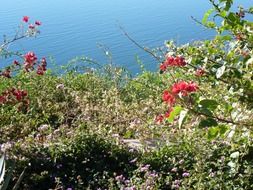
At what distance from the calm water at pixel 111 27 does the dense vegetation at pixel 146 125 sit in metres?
4.08

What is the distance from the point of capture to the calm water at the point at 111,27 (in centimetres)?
Answer: 1408

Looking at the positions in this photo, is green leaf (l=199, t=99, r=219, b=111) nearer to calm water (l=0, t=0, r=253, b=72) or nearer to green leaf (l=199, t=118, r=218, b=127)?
green leaf (l=199, t=118, r=218, b=127)

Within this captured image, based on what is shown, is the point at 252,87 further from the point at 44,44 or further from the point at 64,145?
the point at 44,44

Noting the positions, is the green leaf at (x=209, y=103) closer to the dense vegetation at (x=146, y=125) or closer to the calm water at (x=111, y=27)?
the dense vegetation at (x=146, y=125)

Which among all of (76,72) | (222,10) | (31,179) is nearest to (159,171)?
(31,179)

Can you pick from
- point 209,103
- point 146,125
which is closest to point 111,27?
→ point 146,125

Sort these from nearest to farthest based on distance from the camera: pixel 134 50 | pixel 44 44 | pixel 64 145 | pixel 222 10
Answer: pixel 222 10 < pixel 64 145 < pixel 134 50 < pixel 44 44

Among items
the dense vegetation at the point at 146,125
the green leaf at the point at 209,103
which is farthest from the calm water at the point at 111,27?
the green leaf at the point at 209,103

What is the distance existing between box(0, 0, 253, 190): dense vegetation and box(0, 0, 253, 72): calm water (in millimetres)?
4082

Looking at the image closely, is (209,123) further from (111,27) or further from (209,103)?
(111,27)

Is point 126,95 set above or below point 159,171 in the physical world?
above

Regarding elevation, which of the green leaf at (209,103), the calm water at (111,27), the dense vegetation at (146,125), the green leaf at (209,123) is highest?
the calm water at (111,27)

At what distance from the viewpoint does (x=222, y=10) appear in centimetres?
298

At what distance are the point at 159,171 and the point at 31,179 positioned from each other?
101 cm
